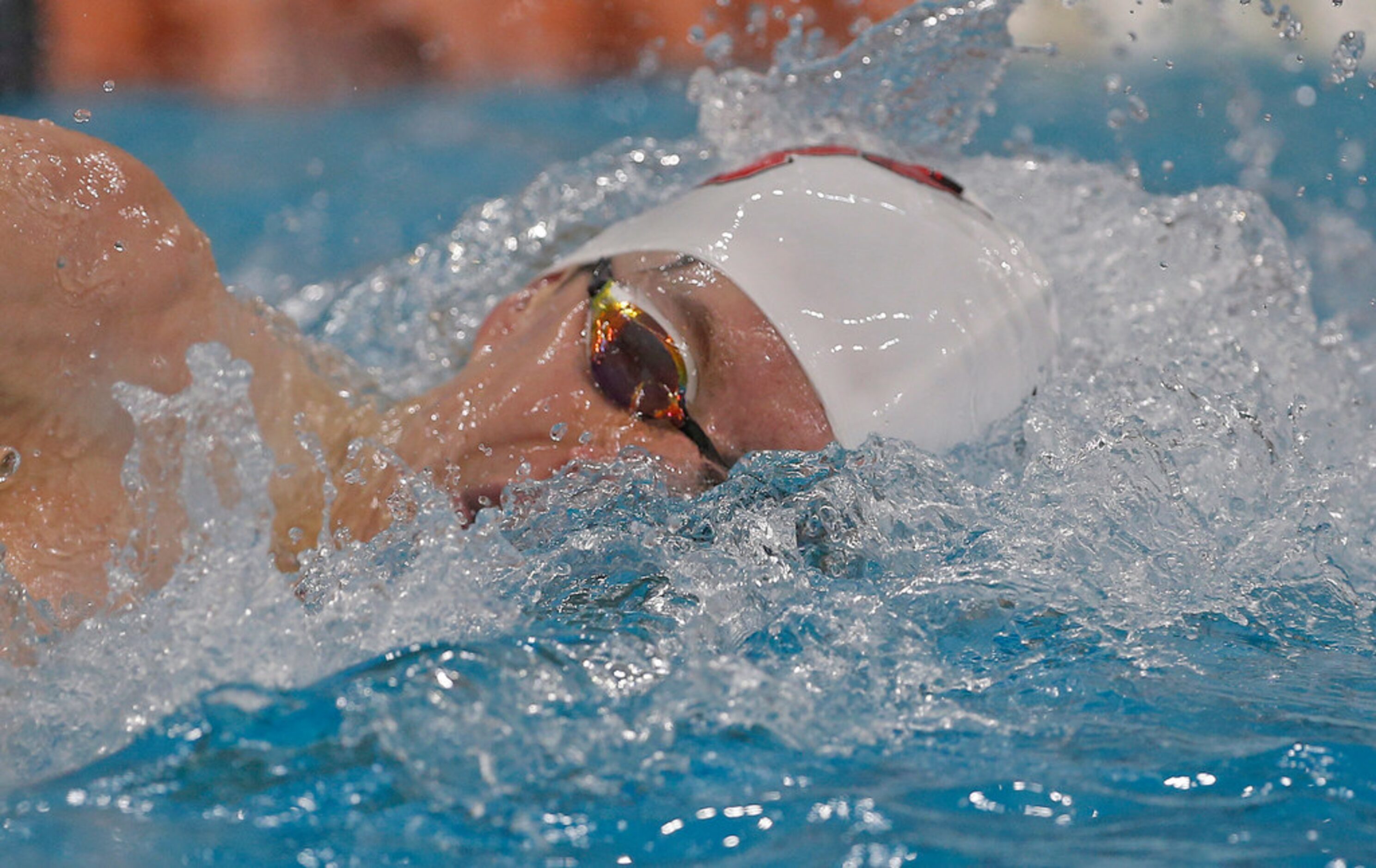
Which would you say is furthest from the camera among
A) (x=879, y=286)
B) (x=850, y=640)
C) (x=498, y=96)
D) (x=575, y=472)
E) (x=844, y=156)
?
(x=498, y=96)

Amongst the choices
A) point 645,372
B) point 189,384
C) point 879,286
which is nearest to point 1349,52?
point 879,286

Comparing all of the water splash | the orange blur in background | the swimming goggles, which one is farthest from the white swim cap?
the orange blur in background

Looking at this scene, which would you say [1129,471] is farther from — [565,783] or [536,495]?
[565,783]

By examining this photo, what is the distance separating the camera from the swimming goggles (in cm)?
138

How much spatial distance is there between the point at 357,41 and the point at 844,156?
10.3ft

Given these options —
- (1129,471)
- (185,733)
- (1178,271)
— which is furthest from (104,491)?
(1178,271)

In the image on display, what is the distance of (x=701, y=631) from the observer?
1178 mm

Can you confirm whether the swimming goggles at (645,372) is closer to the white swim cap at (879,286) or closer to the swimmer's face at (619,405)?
the swimmer's face at (619,405)

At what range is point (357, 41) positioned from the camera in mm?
4359

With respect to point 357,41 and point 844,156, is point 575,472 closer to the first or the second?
point 844,156

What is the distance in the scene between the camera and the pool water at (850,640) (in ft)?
3.21

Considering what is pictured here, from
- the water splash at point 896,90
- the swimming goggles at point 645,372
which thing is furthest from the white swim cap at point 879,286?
the water splash at point 896,90

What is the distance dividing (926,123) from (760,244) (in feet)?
2.37

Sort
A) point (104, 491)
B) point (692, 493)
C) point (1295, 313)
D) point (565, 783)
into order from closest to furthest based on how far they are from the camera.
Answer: point (565, 783) → point (104, 491) → point (692, 493) → point (1295, 313)
